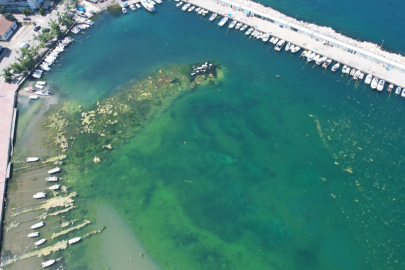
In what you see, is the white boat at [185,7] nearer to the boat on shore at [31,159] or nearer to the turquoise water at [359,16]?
the turquoise water at [359,16]

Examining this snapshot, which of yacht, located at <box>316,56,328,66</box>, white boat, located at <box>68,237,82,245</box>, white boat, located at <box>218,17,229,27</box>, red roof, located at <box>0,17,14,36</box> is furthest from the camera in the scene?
white boat, located at <box>218,17,229,27</box>


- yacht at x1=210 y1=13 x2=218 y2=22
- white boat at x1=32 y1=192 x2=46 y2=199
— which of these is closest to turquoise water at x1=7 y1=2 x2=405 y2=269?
white boat at x1=32 y1=192 x2=46 y2=199

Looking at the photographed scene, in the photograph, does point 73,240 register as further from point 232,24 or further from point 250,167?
point 232,24

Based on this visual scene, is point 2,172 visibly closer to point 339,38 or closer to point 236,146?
point 236,146

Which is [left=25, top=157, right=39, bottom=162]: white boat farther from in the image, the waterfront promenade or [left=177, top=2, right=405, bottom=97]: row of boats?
the waterfront promenade

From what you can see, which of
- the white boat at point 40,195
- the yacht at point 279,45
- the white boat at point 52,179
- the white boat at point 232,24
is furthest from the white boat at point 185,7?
the white boat at point 40,195

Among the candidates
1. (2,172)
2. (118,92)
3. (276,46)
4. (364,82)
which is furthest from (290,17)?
(2,172)

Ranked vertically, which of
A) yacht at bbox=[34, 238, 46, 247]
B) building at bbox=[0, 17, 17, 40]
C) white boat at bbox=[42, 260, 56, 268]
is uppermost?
building at bbox=[0, 17, 17, 40]
